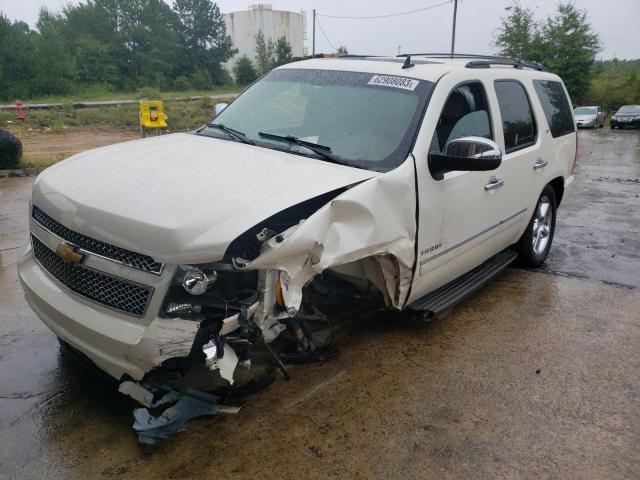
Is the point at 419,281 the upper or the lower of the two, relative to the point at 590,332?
upper

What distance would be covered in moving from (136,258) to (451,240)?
215 cm

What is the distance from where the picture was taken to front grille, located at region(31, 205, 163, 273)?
8.27ft

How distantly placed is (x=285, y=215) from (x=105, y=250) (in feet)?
2.93

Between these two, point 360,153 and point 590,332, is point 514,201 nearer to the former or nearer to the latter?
point 590,332

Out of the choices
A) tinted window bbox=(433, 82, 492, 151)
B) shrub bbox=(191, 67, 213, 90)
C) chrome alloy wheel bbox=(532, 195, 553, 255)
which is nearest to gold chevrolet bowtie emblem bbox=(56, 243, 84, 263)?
tinted window bbox=(433, 82, 492, 151)

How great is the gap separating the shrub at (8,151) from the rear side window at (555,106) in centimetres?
952

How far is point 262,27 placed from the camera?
7394 cm

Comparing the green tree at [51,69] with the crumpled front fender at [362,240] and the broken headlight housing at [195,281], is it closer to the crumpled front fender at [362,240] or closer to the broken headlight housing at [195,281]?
the crumpled front fender at [362,240]

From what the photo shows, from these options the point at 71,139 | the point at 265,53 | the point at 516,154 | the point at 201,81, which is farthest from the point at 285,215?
the point at 265,53

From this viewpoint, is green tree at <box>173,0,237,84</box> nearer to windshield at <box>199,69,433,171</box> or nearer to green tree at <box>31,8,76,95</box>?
green tree at <box>31,8,76,95</box>

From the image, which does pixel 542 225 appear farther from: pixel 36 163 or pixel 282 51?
pixel 282 51

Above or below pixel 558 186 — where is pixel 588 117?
below

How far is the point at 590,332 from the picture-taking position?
416 centimetres

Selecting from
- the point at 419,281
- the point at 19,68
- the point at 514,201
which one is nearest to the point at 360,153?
the point at 419,281
